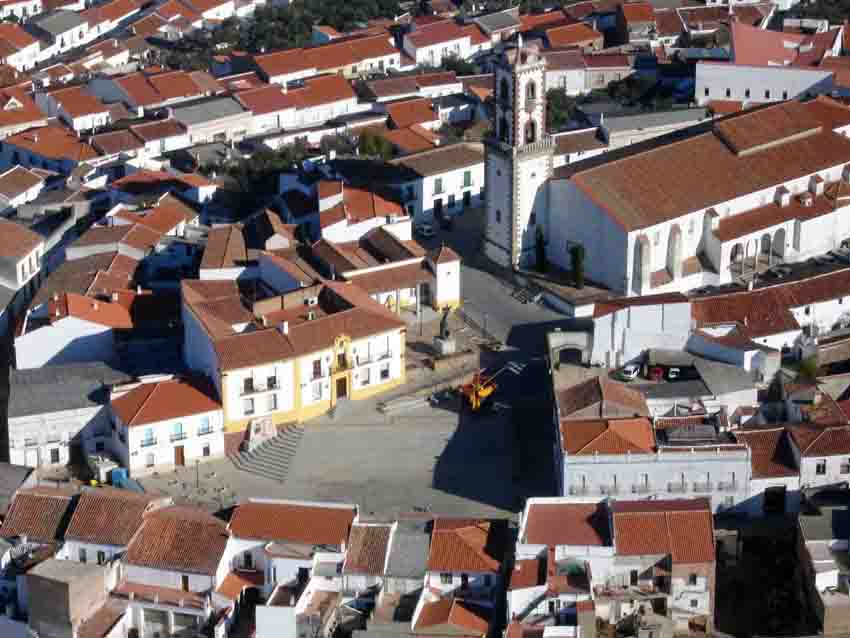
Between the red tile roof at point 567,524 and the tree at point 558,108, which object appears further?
the tree at point 558,108

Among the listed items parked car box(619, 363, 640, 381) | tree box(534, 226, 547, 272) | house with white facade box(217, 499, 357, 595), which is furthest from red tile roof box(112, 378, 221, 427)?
tree box(534, 226, 547, 272)

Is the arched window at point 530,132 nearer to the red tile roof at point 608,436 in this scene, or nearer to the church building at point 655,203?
the church building at point 655,203

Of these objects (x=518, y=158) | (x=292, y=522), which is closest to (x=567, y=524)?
(x=292, y=522)

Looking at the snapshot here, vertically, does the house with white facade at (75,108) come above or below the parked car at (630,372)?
above

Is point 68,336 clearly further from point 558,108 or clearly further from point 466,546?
point 558,108

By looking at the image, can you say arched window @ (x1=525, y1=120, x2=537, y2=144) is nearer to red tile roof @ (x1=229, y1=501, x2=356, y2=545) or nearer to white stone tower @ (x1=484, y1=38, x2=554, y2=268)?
white stone tower @ (x1=484, y1=38, x2=554, y2=268)

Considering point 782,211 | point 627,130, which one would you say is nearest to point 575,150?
point 627,130

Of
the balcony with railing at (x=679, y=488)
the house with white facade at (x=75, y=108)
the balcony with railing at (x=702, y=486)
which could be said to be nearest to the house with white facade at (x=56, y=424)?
the balcony with railing at (x=679, y=488)
